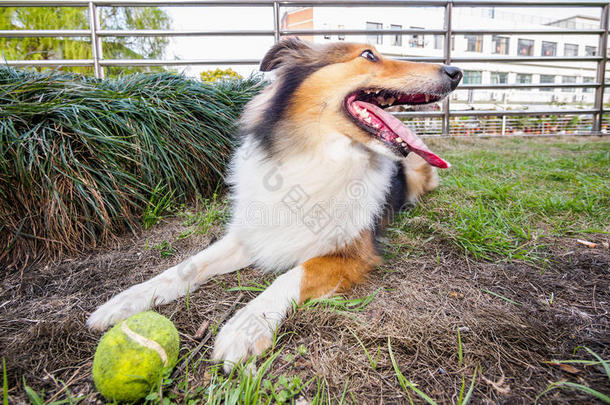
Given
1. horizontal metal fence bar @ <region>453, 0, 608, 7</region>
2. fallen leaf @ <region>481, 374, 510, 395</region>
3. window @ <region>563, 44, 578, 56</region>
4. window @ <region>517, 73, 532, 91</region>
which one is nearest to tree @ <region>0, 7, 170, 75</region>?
horizontal metal fence bar @ <region>453, 0, 608, 7</region>

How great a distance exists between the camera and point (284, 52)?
6.23 feet

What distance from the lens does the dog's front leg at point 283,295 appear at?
3.60 ft

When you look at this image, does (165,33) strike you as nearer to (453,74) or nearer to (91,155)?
(91,155)

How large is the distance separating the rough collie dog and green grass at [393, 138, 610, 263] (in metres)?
0.62

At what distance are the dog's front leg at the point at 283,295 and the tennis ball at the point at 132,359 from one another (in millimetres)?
206

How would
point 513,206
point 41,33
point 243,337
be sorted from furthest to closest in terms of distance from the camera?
point 41,33
point 513,206
point 243,337

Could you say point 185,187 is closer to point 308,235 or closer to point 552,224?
→ point 308,235

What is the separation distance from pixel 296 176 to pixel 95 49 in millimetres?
5428

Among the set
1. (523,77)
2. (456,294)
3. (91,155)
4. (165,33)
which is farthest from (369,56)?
(523,77)

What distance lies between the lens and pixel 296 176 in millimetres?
1668

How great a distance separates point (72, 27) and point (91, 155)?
13534 mm

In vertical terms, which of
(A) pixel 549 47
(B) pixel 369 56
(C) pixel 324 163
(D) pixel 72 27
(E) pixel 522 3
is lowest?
(C) pixel 324 163

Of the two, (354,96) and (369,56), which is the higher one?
(369,56)

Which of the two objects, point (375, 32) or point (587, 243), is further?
point (375, 32)
